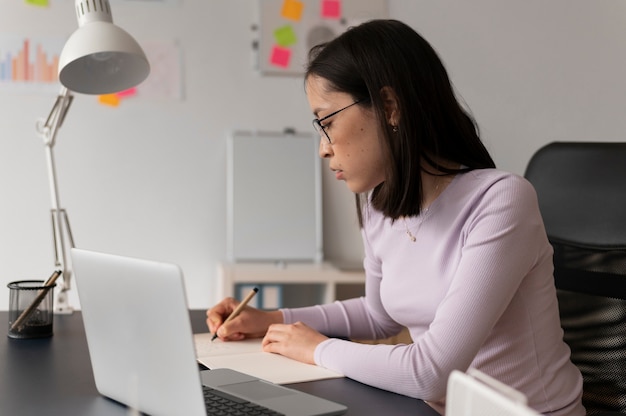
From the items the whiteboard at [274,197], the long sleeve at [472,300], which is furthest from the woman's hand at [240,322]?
the whiteboard at [274,197]

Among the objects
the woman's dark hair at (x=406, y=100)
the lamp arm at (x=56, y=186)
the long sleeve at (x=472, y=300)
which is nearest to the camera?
the long sleeve at (x=472, y=300)

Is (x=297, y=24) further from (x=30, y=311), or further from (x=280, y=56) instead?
(x=30, y=311)

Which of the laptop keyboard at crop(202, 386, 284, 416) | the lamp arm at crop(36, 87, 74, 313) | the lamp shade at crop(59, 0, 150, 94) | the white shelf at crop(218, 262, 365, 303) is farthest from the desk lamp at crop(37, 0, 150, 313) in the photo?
the white shelf at crop(218, 262, 365, 303)

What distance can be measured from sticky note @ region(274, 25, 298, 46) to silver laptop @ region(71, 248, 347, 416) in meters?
2.16

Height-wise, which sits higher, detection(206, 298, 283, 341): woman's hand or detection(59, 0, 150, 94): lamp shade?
detection(59, 0, 150, 94): lamp shade

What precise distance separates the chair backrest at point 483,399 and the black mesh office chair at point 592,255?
96 cm

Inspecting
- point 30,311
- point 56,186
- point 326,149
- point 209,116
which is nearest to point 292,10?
point 209,116

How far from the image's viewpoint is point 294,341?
133 cm

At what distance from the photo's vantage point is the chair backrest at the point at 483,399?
0.52 meters

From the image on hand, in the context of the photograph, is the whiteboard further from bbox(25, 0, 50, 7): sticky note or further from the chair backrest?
the chair backrest

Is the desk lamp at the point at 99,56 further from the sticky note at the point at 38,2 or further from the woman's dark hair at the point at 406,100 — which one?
the sticky note at the point at 38,2

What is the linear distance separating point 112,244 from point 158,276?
2235 millimetres

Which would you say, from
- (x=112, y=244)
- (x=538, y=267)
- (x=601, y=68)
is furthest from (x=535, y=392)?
(x=601, y=68)

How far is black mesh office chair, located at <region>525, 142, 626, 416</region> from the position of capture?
Result: 1483 mm
